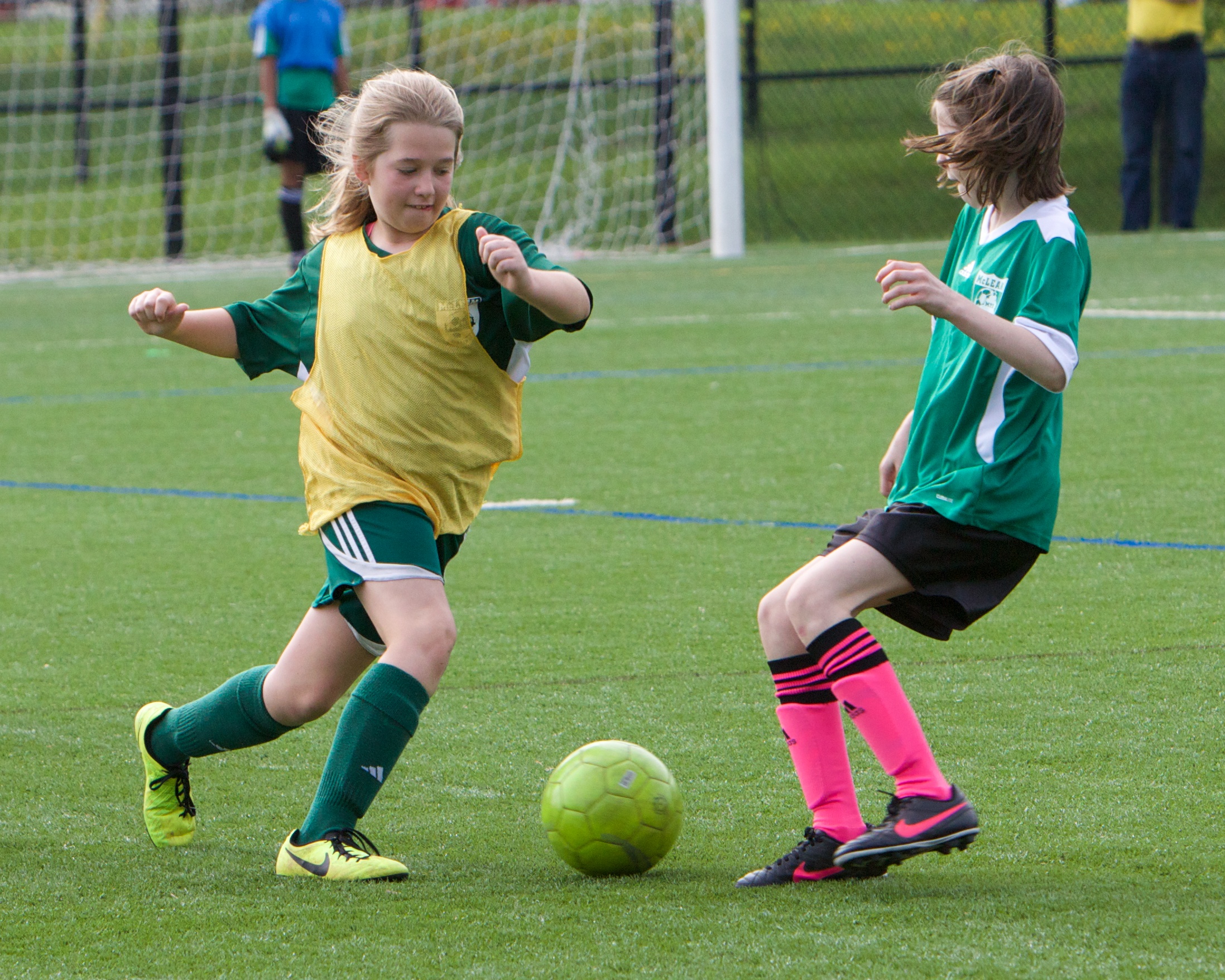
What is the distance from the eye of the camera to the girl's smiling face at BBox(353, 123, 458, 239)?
2971 millimetres

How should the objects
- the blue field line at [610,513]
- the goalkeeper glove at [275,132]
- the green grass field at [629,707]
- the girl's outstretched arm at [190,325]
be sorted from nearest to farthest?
1. the green grass field at [629,707]
2. the girl's outstretched arm at [190,325]
3. the blue field line at [610,513]
4. the goalkeeper glove at [275,132]

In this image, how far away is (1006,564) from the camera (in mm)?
2812

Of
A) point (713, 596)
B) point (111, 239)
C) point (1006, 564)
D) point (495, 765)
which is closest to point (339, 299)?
point (495, 765)

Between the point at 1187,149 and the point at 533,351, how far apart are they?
869 centimetres

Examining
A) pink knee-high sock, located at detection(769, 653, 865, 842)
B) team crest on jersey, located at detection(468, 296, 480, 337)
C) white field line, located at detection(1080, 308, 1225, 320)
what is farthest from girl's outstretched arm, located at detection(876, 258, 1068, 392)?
white field line, located at detection(1080, 308, 1225, 320)

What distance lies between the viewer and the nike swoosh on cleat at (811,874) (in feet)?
9.01

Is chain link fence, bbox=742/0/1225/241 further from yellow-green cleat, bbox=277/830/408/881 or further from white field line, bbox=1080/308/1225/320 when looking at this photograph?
yellow-green cleat, bbox=277/830/408/881

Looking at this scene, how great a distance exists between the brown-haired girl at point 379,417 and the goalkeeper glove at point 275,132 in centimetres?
1055

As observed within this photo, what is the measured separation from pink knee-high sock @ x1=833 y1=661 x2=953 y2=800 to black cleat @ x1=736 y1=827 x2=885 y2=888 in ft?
0.45

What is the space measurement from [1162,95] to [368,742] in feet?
47.7

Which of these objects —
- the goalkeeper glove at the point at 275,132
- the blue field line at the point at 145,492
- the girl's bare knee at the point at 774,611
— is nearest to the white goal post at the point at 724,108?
the goalkeeper glove at the point at 275,132

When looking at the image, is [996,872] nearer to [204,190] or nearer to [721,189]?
[721,189]

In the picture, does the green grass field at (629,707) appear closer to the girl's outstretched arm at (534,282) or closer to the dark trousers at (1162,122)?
the girl's outstretched arm at (534,282)

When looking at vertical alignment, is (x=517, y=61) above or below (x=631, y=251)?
above
